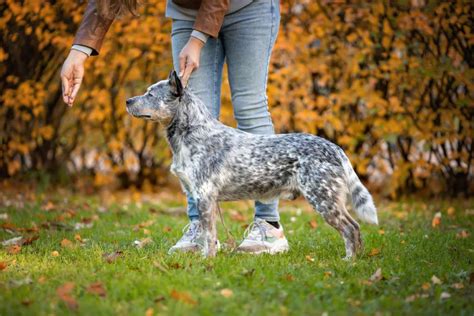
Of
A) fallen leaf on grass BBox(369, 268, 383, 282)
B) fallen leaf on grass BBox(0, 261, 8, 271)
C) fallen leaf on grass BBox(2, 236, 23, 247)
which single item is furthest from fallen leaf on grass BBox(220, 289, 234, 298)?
fallen leaf on grass BBox(2, 236, 23, 247)

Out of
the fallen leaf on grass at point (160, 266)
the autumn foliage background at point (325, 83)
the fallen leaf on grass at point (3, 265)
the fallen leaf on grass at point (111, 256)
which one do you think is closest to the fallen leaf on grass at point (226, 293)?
the fallen leaf on grass at point (160, 266)

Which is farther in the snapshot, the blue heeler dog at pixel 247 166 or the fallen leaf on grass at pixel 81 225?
the fallen leaf on grass at pixel 81 225

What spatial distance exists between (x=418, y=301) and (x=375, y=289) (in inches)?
9.0

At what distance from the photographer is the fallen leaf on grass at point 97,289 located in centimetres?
277

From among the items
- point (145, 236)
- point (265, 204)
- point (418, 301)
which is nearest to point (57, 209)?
point (145, 236)

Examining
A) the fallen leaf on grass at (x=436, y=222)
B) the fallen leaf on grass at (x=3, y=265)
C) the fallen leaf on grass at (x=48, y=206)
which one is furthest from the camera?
the fallen leaf on grass at (x=48, y=206)

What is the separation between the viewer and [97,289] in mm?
2791

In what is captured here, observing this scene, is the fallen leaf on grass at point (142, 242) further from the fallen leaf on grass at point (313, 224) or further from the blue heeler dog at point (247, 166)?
the fallen leaf on grass at point (313, 224)

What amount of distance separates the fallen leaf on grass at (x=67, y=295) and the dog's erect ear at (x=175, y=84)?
1.34m

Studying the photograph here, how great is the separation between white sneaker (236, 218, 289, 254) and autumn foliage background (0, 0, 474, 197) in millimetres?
3083

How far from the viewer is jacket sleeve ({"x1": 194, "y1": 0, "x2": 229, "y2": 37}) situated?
3582mm

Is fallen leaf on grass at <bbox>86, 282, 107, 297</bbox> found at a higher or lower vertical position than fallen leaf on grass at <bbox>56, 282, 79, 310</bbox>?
lower

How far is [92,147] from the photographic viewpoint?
318 inches

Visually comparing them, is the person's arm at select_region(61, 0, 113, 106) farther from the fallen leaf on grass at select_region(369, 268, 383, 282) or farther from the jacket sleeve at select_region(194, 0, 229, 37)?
the fallen leaf on grass at select_region(369, 268, 383, 282)
